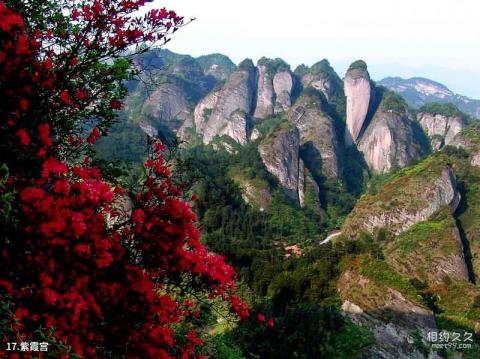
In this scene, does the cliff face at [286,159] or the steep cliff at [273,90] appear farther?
the steep cliff at [273,90]

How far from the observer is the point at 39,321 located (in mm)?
5789

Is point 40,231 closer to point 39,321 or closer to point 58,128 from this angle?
point 39,321

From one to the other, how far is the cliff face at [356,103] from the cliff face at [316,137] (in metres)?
10.9

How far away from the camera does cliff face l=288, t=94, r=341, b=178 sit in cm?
10519

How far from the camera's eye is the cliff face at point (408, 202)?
197 ft

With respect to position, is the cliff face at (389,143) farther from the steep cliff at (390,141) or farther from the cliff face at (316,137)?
the cliff face at (316,137)

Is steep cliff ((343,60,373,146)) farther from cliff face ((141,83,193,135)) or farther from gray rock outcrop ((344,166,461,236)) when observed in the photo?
cliff face ((141,83,193,135))

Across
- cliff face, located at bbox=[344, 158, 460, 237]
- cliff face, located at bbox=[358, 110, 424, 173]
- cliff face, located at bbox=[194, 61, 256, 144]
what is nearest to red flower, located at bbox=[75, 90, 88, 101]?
cliff face, located at bbox=[344, 158, 460, 237]

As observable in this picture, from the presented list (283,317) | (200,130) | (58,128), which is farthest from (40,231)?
(200,130)

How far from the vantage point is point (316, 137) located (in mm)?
109625

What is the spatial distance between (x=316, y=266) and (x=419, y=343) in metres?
11.8

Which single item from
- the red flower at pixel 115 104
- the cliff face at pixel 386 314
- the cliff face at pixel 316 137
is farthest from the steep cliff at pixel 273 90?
the red flower at pixel 115 104

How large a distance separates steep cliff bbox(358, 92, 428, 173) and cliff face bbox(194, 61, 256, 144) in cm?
3777

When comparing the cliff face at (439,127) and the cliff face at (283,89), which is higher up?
the cliff face at (283,89)
